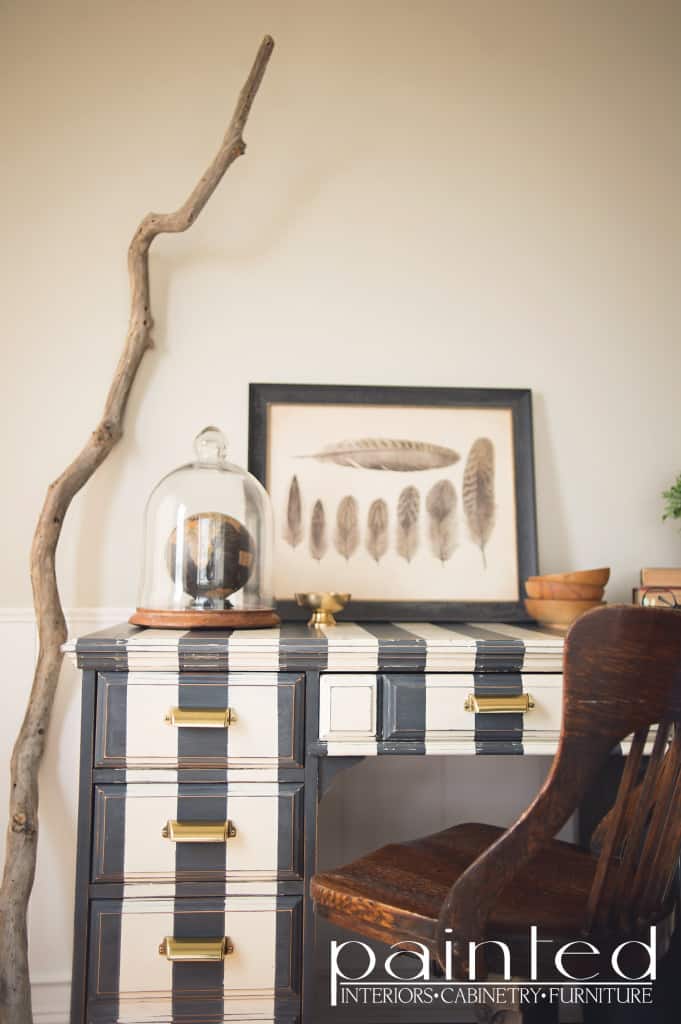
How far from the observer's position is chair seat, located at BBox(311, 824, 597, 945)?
1200mm

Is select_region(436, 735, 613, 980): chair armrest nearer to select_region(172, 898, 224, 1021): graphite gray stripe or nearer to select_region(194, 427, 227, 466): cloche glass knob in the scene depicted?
select_region(172, 898, 224, 1021): graphite gray stripe

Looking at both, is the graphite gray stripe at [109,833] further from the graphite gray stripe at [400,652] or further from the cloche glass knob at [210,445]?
the cloche glass knob at [210,445]

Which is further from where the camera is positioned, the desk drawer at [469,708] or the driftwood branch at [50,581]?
the driftwood branch at [50,581]

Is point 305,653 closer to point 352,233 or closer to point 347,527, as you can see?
point 347,527

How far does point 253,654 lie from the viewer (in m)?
1.67

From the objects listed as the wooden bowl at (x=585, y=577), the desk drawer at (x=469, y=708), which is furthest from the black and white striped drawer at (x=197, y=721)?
the wooden bowl at (x=585, y=577)

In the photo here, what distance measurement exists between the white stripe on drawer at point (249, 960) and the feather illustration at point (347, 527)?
989mm

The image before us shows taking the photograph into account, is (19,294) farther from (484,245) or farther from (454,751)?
(454,751)

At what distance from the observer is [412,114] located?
2.47m

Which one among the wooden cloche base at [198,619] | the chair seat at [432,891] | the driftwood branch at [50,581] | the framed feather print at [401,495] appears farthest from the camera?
the framed feather print at [401,495]

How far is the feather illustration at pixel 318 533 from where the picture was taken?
89.7 inches

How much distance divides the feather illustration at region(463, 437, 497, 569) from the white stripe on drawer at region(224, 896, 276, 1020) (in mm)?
1144

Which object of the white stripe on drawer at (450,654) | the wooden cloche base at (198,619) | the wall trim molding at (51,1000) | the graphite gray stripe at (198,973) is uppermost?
the wooden cloche base at (198,619)

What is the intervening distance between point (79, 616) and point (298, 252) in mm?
1291
